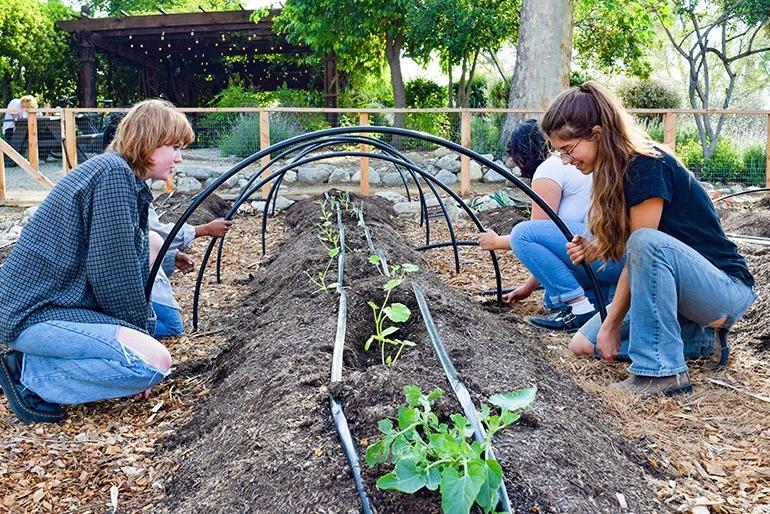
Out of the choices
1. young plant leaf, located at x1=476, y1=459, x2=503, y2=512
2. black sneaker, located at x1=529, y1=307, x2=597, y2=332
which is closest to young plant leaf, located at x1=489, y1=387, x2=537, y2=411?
young plant leaf, located at x1=476, y1=459, x2=503, y2=512

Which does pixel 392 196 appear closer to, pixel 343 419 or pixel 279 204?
pixel 279 204

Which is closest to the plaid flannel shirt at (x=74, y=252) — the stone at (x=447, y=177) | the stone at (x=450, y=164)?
the stone at (x=447, y=177)

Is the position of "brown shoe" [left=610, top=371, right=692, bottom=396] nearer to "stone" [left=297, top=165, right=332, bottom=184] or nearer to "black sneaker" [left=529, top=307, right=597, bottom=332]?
"black sneaker" [left=529, top=307, right=597, bottom=332]

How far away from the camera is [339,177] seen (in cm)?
1217

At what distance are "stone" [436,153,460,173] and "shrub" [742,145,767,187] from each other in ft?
13.8

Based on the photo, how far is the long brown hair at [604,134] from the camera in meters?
3.04

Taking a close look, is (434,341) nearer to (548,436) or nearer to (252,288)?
(548,436)

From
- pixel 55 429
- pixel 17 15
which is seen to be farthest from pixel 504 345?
pixel 17 15

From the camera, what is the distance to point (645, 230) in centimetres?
306

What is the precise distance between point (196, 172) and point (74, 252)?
908 centimetres

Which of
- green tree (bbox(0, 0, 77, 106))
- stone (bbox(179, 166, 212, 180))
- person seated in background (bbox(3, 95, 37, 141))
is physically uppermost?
green tree (bbox(0, 0, 77, 106))

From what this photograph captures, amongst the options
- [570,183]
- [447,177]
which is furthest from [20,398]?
[447,177]

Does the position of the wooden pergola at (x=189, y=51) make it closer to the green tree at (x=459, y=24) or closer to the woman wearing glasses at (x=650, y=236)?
the green tree at (x=459, y=24)

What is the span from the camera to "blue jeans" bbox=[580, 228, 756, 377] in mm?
3045
